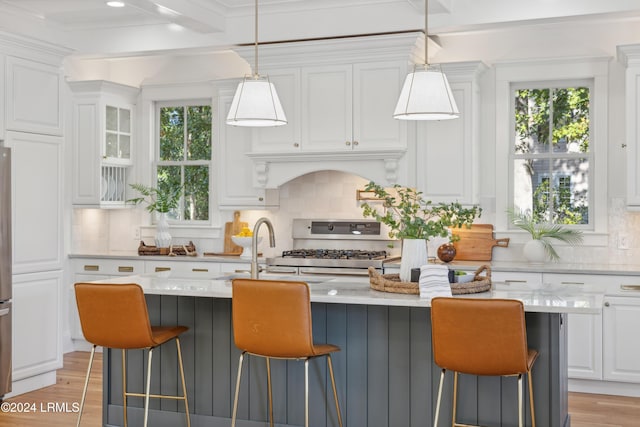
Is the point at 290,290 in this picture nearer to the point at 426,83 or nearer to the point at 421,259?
the point at 421,259

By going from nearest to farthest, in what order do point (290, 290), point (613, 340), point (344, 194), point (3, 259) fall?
point (290, 290), point (3, 259), point (613, 340), point (344, 194)

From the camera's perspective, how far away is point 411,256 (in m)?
4.02

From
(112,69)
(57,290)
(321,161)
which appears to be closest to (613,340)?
(321,161)

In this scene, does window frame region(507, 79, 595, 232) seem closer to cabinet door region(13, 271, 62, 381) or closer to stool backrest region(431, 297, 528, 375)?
stool backrest region(431, 297, 528, 375)

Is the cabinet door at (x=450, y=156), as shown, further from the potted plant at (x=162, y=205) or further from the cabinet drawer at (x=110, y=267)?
the cabinet drawer at (x=110, y=267)

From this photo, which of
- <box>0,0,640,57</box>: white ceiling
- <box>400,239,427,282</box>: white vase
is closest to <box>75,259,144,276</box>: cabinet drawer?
<box>0,0,640,57</box>: white ceiling

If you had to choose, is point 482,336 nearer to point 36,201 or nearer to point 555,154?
point 555,154

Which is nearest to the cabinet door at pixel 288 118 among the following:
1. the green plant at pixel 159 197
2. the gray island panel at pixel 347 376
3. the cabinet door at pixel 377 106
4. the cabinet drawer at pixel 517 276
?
the cabinet door at pixel 377 106

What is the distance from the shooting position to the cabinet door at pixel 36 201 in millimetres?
5371

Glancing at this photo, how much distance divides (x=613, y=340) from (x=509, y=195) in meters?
1.45

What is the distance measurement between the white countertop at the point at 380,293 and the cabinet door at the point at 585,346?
1.58 m

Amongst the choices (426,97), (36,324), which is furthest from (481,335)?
(36,324)

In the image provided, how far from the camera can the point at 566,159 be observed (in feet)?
20.2

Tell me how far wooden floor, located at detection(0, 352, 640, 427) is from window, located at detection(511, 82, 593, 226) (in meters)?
1.49
